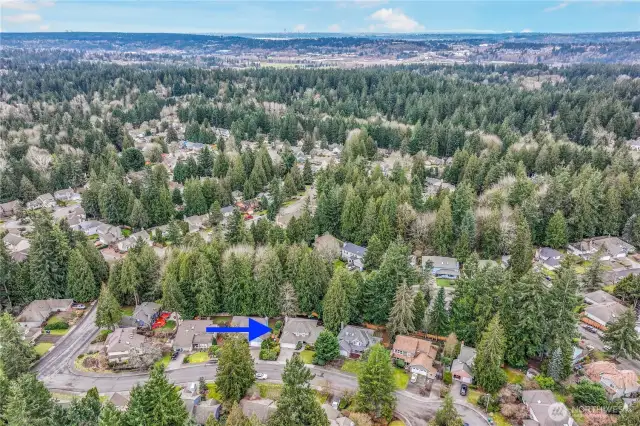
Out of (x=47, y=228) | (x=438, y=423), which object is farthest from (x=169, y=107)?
(x=438, y=423)

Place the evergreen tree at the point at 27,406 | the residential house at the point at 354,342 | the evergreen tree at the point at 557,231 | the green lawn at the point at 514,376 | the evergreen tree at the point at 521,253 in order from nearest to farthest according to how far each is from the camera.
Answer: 1. the evergreen tree at the point at 27,406
2. the green lawn at the point at 514,376
3. the residential house at the point at 354,342
4. the evergreen tree at the point at 521,253
5. the evergreen tree at the point at 557,231

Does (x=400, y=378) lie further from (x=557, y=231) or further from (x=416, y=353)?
(x=557, y=231)

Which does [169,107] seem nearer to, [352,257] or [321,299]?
[352,257]

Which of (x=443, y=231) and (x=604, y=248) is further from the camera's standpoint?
(x=443, y=231)

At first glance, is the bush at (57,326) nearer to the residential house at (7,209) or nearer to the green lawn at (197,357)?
the green lawn at (197,357)

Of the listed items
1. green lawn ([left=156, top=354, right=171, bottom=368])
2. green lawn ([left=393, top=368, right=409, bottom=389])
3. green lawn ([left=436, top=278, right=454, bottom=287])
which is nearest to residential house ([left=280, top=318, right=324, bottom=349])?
green lawn ([left=393, top=368, right=409, bottom=389])

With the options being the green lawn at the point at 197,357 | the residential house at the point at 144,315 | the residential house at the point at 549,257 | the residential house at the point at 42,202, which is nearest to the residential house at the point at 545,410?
the residential house at the point at 549,257

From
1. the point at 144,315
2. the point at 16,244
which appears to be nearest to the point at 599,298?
the point at 144,315

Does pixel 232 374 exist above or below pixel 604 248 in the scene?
below
